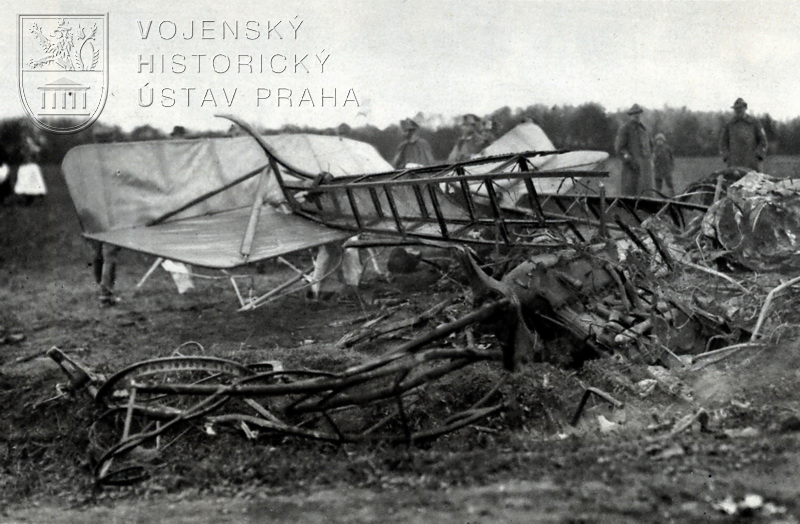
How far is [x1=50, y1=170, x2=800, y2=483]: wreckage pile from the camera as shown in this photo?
399 cm

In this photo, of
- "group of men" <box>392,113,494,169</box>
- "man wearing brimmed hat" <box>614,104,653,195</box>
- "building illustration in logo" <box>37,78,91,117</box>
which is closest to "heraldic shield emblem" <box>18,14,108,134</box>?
"building illustration in logo" <box>37,78,91,117</box>

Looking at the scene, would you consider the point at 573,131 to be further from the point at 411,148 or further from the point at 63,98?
the point at 63,98

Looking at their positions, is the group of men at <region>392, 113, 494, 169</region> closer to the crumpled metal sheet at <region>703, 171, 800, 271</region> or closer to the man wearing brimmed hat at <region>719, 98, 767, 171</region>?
the man wearing brimmed hat at <region>719, 98, 767, 171</region>

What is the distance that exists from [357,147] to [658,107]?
701 cm

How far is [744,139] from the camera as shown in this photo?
1149cm

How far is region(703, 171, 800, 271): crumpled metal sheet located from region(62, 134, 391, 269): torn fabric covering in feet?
13.0

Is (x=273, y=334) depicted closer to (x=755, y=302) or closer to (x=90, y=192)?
(x=90, y=192)

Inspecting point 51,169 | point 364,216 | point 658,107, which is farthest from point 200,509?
point 658,107

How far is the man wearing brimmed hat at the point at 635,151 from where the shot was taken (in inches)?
505

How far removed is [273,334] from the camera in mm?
7859

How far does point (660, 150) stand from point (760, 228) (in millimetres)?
8050

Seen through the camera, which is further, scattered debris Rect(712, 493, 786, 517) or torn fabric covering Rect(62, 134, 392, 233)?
torn fabric covering Rect(62, 134, 392, 233)

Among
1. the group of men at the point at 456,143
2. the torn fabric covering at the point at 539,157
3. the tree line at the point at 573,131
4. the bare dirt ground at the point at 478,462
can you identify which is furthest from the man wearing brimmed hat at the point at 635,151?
the bare dirt ground at the point at 478,462

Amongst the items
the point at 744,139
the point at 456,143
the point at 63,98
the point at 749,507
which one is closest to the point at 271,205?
the point at 63,98
